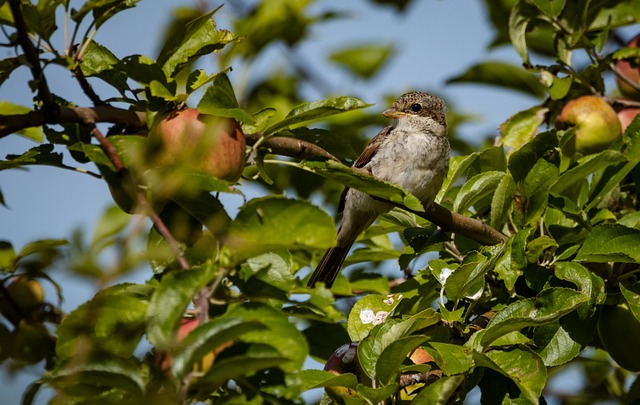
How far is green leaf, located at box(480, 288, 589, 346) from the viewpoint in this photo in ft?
9.10

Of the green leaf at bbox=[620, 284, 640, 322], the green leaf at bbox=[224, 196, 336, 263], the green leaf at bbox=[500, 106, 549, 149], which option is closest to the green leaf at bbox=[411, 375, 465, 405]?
the green leaf at bbox=[224, 196, 336, 263]

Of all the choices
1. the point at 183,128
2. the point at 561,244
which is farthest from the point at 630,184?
the point at 183,128

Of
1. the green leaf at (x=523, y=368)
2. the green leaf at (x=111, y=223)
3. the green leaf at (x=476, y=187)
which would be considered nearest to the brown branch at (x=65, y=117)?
the green leaf at (x=111, y=223)

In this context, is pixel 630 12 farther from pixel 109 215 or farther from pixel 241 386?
pixel 241 386

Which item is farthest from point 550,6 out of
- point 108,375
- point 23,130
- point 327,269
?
point 108,375

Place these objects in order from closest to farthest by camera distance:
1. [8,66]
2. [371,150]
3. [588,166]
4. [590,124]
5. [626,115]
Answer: [8,66] → [588,166] → [590,124] → [626,115] → [371,150]

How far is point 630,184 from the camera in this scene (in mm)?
4137

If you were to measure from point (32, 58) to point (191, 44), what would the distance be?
703 mm

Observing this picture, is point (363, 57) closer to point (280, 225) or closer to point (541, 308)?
point (541, 308)

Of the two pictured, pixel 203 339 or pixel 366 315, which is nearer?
pixel 203 339

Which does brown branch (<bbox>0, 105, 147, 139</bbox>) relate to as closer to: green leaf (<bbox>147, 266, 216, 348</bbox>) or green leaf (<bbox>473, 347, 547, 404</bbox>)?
green leaf (<bbox>147, 266, 216, 348</bbox>)

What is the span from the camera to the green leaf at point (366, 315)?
314 centimetres

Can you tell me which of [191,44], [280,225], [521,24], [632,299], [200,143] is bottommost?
[632,299]

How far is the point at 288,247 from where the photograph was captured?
6.72 feet
